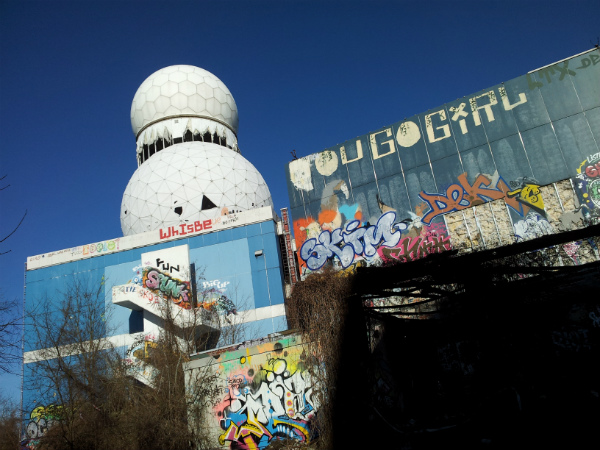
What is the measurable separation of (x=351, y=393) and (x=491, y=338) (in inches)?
111

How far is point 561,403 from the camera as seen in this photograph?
39.6 ft

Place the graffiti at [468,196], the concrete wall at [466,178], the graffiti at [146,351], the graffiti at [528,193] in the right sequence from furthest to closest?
the graffiti at [468,196], the graffiti at [528,193], the concrete wall at [466,178], the graffiti at [146,351]

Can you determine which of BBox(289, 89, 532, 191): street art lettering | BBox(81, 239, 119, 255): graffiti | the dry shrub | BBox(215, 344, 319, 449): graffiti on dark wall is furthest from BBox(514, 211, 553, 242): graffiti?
BBox(81, 239, 119, 255): graffiti

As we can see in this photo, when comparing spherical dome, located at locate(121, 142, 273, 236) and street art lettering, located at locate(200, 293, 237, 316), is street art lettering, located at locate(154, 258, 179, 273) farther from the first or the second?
spherical dome, located at locate(121, 142, 273, 236)

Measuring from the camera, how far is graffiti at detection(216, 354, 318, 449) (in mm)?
15453

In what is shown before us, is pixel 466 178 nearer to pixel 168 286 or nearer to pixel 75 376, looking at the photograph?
pixel 168 286

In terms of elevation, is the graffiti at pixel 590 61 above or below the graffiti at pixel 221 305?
above

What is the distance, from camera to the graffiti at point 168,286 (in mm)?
28688

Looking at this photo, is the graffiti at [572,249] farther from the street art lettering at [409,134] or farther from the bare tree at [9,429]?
the bare tree at [9,429]

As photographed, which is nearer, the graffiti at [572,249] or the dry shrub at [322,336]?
the dry shrub at [322,336]

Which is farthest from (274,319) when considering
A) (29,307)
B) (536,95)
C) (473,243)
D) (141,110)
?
(141,110)

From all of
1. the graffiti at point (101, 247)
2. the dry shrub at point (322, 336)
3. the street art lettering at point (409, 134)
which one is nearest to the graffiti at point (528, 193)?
the street art lettering at point (409, 134)

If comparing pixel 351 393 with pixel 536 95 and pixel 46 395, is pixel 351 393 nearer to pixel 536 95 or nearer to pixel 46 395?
pixel 536 95

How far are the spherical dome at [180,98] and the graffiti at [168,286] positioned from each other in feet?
56.5
